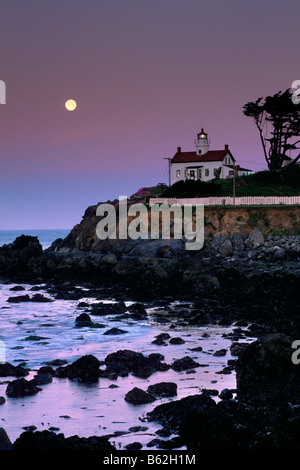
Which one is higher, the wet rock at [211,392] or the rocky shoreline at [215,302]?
the rocky shoreline at [215,302]

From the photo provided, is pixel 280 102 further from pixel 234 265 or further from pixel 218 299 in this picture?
pixel 218 299

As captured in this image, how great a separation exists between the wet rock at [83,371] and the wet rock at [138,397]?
212 cm

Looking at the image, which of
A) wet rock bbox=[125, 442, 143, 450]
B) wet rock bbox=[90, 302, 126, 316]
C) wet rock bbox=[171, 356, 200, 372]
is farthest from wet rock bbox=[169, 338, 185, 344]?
wet rock bbox=[125, 442, 143, 450]

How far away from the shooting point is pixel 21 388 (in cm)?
1437

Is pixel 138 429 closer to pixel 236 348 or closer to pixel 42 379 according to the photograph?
pixel 42 379

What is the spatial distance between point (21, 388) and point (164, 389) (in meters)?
3.72

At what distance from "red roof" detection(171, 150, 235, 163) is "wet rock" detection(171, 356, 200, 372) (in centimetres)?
6768

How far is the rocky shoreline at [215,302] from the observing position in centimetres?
1008

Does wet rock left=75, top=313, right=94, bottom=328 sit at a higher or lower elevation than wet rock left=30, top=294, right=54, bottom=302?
lower

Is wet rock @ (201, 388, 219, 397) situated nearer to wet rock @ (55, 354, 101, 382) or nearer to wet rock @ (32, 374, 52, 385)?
wet rock @ (55, 354, 101, 382)

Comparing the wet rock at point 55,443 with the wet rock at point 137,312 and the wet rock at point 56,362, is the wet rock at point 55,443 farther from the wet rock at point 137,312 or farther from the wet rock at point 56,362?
the wet rock at point 137,312

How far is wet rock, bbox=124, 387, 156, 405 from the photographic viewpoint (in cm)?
1356

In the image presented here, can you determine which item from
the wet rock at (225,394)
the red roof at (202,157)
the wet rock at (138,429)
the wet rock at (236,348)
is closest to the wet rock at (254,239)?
the wet rock at (236,348)

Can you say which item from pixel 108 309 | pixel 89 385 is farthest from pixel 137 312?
pixel 89 385
